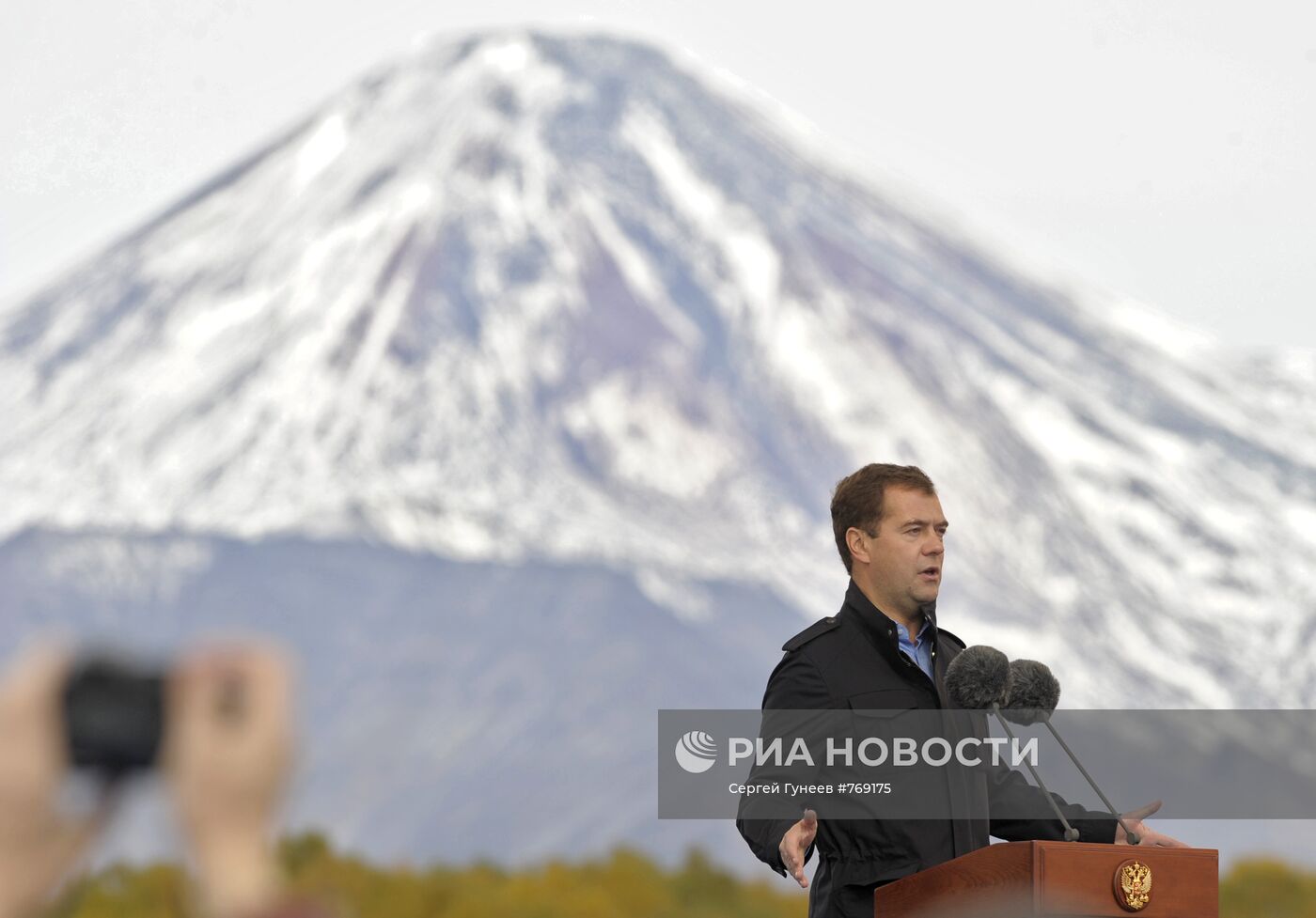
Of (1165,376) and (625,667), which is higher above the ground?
(1165,376)

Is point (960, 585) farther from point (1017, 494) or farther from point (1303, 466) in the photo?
point (1303, 466)

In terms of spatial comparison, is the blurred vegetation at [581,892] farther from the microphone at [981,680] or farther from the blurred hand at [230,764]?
the blurred hand at [230,764]

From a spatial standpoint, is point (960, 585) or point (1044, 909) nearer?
point (1044, 909)

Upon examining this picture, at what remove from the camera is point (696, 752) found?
15.4ft

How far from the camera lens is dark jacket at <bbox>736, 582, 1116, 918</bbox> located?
372cm

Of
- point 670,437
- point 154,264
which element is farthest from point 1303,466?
point 154,264

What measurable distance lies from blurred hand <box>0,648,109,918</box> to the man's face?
3.10 meters

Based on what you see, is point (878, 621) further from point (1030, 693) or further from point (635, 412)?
point (635, 412)

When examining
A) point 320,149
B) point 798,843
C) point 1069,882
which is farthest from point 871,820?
point 320,149

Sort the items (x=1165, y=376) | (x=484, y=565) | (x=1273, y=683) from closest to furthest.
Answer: (x=1273, y=683) → (x=484, y=565) → (x=1165, y=376)

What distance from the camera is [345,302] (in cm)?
11594

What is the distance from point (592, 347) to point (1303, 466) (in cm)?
4098

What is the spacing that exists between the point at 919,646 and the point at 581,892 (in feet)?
99.8

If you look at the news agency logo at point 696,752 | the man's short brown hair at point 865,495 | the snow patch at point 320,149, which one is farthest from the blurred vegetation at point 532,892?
the snow patch at point 320,149
